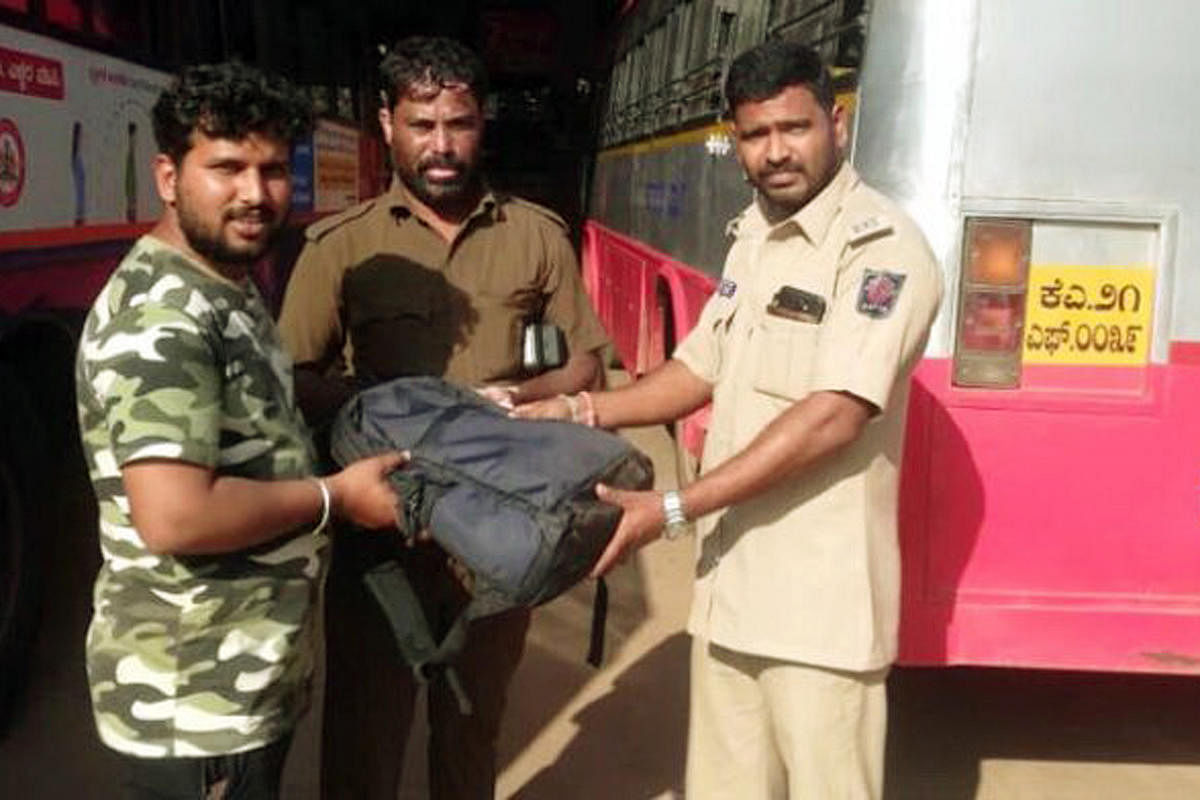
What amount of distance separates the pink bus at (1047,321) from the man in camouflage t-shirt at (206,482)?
1557 mm

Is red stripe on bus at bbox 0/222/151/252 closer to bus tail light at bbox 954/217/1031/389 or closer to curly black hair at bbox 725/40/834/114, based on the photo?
curly black hair at bbox 725/40/834/114

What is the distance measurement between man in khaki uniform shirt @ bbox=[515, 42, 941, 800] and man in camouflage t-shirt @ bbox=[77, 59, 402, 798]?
53 centimetres

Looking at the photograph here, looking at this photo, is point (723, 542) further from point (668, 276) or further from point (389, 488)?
point (668, 276)

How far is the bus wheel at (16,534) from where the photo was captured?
386 cm

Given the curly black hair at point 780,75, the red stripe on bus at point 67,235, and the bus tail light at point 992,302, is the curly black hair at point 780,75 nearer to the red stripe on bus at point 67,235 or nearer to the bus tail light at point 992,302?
the bus tail light at point 992,302

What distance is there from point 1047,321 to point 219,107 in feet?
6.18

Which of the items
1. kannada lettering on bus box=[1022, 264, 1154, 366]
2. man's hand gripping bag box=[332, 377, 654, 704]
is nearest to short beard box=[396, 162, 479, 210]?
man's hand gripping bag box=[332, 377, 654, 704]

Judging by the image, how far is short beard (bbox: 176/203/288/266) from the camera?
1.89m

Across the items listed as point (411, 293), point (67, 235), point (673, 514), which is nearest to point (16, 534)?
point (67, 235)

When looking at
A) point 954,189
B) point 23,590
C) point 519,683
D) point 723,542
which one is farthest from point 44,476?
point 954,189

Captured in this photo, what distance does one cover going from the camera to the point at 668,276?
18.8 ft

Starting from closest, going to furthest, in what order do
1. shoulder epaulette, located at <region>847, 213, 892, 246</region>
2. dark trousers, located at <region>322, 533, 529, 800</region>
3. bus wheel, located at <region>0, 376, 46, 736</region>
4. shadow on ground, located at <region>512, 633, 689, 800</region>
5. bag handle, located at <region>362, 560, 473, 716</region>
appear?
1. bag handle, located at <region>362, 560, 473, 716</region>
2. shoulder epaulette, located at <region>847, 213, 892, 246</region>
3. dark trousers, located at <region>322, 533, 529, 800</region>
4. shadow on ground, located at <region>512, 633, 689, 800</region>
5. bus wheel, located at <region>0, 376, 46, 736</region>

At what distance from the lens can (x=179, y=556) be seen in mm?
1852

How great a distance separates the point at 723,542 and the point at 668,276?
10.8 ft
